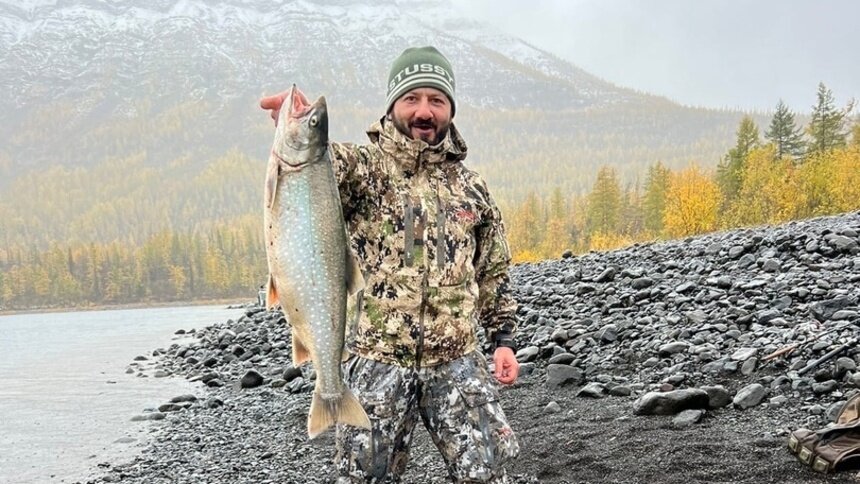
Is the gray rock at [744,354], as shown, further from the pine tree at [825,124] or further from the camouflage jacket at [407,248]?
the pine tree at [825,124]

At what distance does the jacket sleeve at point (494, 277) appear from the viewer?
4195 millimetres

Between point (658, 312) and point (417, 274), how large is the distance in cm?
796

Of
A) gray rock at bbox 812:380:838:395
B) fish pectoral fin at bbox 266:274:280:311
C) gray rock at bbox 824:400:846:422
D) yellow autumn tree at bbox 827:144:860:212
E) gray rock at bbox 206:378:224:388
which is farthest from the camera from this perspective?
yellow autumn tree at bbox 827:144:860:212

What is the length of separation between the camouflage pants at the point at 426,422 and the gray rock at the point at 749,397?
379 cm

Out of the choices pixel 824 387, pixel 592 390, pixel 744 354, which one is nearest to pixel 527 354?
pixel 592 390

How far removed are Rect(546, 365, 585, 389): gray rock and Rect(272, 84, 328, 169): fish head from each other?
6308 mm

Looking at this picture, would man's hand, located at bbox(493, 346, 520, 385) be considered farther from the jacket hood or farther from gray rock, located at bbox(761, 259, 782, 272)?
gray rock, located at bbox(761, 259, 782, 272)

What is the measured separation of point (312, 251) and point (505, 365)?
4.98 ft

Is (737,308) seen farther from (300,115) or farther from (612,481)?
(300,115)

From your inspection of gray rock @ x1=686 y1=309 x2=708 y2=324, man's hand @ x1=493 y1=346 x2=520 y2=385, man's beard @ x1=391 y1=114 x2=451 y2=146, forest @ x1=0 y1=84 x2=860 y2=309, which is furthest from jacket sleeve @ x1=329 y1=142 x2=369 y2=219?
forest @ x1=0 y1=84 x2=860 y2=309

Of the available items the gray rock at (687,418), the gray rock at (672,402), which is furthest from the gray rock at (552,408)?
the gray rock at (687,418)

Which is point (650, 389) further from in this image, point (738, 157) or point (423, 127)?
point (738, 157)

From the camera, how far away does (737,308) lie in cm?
958

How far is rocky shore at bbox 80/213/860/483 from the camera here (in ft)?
19.9
